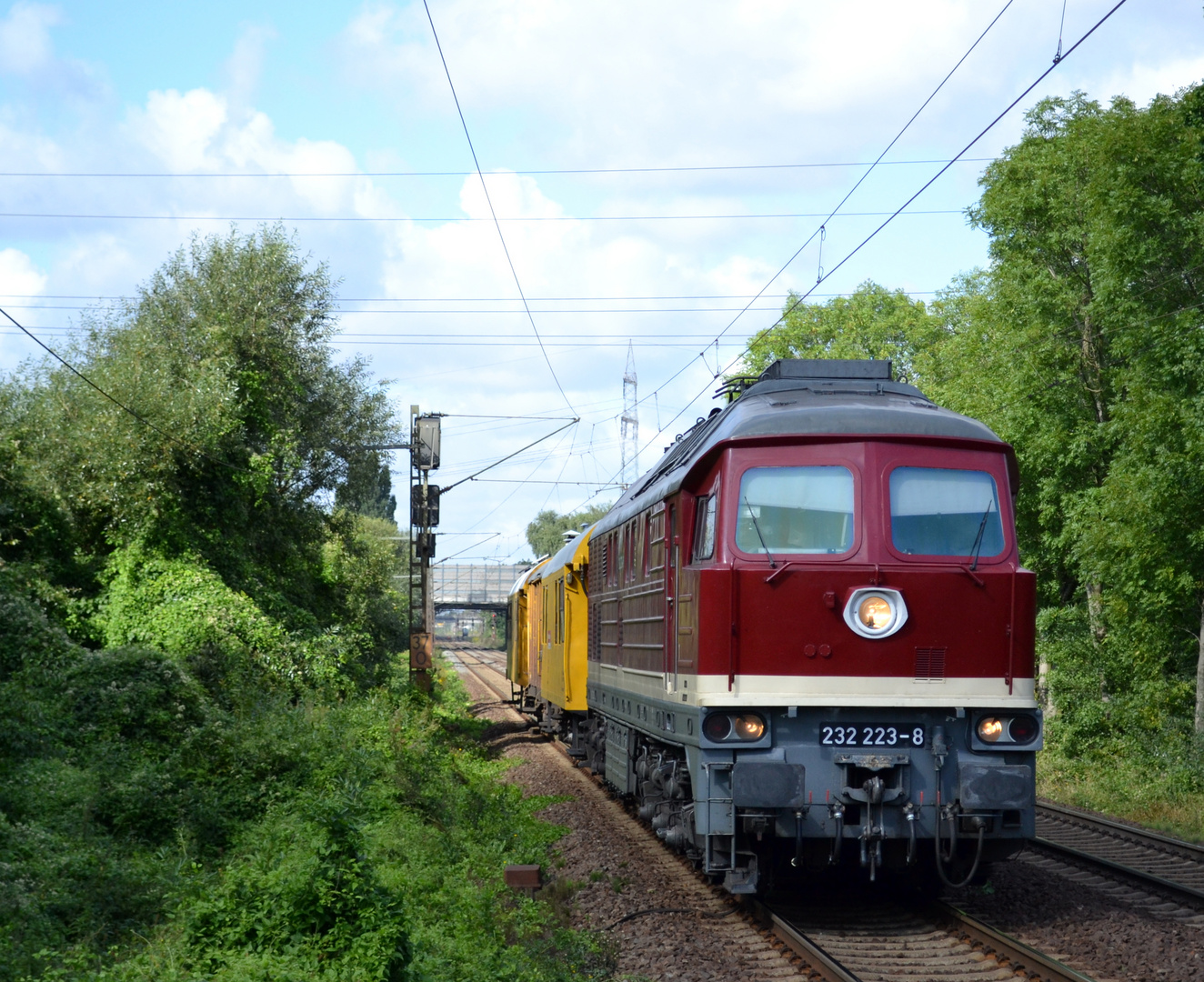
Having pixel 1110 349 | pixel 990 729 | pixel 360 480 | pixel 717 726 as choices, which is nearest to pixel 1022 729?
pixel 990 729

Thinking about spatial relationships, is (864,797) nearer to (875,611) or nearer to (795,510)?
(875,611)

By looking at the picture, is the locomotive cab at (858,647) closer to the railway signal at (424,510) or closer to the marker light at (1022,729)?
the marker light at (1022,729)

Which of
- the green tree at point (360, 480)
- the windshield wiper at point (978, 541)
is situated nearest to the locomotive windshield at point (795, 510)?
the windshield wiper at point (978, 541)

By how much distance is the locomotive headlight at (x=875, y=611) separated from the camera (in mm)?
8891

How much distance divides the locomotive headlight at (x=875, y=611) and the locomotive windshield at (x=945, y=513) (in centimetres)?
39

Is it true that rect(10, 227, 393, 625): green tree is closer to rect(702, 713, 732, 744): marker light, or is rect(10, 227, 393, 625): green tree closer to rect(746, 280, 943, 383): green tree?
rect(702, 713, 732, 744): marker light

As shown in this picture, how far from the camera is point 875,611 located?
8922mm

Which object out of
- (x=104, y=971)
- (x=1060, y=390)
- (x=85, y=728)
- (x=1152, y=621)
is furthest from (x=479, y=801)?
(x=1060, y=390)

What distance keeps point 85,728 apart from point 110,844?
13.0 feet

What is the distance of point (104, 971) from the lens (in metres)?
7.12

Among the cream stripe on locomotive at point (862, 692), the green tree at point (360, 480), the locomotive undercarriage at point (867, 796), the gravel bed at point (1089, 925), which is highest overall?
the green tree at point (360, 480)

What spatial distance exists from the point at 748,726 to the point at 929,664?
54.5 inches

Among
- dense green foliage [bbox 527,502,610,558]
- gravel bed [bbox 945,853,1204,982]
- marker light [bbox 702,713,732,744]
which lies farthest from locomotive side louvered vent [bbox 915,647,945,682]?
dense green foliage [bbox 527,502,610,558]

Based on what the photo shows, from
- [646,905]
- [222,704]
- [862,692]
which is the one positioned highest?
[862,692]
